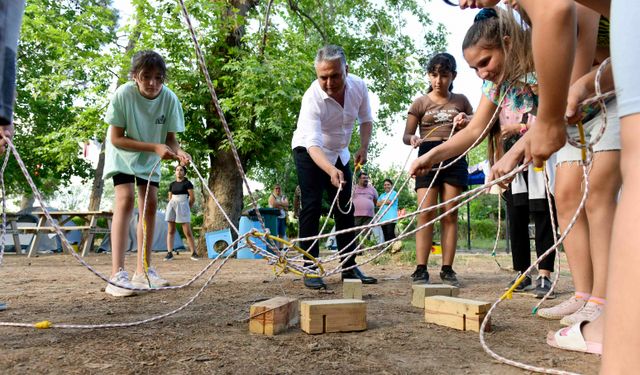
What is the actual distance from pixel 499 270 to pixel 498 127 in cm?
246

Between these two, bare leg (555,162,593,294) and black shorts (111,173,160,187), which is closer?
bare leg (555,162,593,294)

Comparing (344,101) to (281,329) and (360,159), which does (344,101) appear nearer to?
(360,159)

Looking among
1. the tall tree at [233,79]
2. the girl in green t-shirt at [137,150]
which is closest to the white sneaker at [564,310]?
the girl in green t-shirt at [137,150]

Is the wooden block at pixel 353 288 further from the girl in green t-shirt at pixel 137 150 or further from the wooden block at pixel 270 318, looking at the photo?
the girl in green t-shirt at pixel 137 150

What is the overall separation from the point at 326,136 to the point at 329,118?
128mm

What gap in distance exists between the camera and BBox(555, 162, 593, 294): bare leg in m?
2.03

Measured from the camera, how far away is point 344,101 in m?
3.41

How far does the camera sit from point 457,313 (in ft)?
6.66

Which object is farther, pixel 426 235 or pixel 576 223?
pixel 426 235

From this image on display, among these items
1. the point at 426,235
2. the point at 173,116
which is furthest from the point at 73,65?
the point at 426,235

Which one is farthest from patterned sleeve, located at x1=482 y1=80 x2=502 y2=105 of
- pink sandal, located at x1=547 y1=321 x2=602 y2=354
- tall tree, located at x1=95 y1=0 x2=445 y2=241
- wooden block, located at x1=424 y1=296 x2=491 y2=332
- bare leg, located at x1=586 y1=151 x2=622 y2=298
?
tall tree, located at x1=95 y1=0 x2=445 y2=241

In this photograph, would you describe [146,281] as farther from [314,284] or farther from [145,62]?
[145,62]

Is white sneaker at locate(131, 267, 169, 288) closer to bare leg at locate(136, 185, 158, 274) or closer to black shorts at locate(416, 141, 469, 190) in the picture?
bare leg at locate(136, 185, 158, 274)

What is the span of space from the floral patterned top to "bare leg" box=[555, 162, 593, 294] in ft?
1.17
